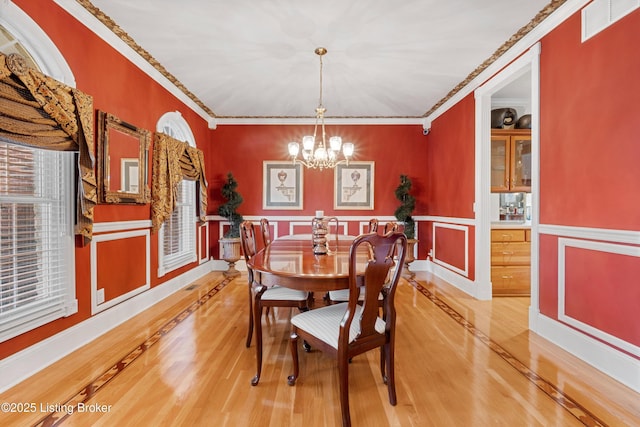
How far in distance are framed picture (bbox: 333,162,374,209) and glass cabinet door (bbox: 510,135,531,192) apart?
211 centimetres

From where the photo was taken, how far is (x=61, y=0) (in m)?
2.28

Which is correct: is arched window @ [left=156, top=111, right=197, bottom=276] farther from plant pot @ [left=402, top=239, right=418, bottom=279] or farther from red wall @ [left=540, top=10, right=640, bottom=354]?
red wall @ [left=540, top=10, right=640, bottom=354]

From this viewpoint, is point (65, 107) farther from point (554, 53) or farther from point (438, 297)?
point (438, 297)

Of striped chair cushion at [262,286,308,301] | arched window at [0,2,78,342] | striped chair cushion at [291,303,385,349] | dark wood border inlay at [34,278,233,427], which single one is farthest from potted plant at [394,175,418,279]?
arched window at [0,2,78,342]

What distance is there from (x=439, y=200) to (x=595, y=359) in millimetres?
3079

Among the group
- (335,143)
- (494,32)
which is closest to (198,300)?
(335,143)

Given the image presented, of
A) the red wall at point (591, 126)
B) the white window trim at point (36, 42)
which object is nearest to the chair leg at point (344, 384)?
the red wall at point (591, 126)

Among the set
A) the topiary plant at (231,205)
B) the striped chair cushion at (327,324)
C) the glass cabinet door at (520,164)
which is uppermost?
the glass cabinet door at (520,164)

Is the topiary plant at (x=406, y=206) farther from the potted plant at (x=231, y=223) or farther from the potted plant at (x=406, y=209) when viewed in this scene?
the potted plant at (x=231, y=223)

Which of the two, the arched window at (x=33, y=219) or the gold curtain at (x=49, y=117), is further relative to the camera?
the arched window at (x=33, y=219)

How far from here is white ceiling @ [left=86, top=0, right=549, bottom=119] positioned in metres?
2.48

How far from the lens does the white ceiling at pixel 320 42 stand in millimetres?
2479

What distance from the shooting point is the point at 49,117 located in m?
2.08

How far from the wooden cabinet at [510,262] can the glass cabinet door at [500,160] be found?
2.12 feet
